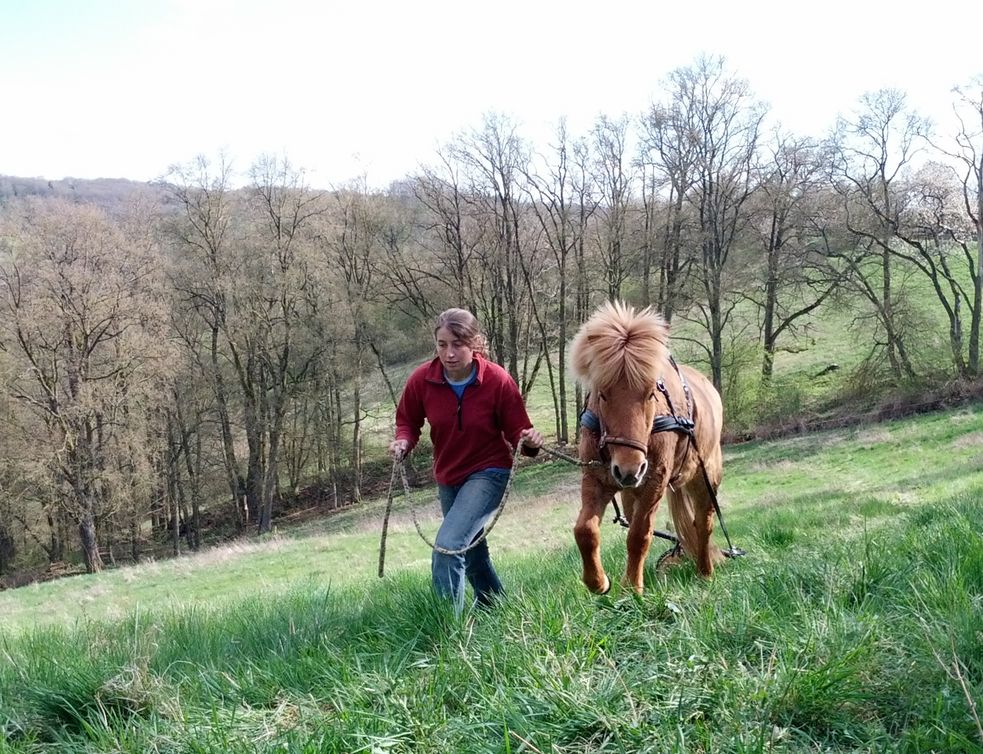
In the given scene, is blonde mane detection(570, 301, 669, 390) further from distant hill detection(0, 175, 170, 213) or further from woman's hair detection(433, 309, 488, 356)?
distant hill detection(0, 175, 170, 213)

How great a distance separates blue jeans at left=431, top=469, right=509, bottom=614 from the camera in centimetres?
408

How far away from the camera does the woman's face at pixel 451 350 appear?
4480 mm

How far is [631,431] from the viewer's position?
395cm

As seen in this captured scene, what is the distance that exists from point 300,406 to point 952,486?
30081 millimetres

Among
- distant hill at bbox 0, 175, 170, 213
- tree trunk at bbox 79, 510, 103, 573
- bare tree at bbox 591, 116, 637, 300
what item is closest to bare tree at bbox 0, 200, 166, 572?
tree trunk at bbox 79, 510, 103, 573

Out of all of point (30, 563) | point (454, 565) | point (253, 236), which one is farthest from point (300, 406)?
point (454, 565)

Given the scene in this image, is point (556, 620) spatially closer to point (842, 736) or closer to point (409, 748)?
point (409, 748)

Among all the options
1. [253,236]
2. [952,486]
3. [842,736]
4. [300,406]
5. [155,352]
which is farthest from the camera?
[300,406]

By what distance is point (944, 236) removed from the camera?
2894 centimetres

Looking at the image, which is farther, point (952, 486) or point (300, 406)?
point (300, 406)

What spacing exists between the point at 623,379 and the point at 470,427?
3.79 ft

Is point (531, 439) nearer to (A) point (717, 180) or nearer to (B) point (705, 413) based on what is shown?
(B) point (705, 413)

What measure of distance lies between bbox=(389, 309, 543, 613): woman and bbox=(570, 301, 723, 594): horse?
19.3 inches

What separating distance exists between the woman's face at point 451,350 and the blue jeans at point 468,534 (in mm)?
787
